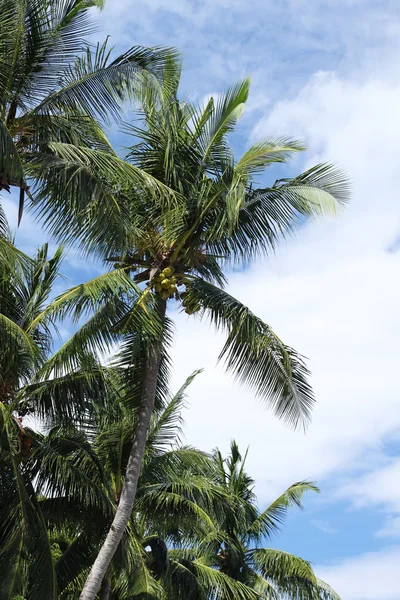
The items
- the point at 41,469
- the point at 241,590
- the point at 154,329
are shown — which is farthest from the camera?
the point at 241,590

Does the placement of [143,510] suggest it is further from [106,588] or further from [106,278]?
[106,278]

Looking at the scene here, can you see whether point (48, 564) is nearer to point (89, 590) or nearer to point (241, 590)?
point (89, 590)

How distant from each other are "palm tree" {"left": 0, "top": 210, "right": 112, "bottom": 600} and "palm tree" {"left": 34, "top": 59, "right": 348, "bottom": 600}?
67 cm

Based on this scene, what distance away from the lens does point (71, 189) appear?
10375 mm

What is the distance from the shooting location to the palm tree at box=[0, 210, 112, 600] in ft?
34.8

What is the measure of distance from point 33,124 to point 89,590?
19.2 feet

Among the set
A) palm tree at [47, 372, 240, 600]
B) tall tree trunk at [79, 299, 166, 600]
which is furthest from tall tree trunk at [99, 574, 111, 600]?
tall tree trunk at [79, 299, 166, 600]

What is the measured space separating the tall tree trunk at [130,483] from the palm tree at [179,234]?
0.01m

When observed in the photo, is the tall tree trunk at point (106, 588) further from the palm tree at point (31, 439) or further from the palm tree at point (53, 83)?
the palm tree at point (53, 83)

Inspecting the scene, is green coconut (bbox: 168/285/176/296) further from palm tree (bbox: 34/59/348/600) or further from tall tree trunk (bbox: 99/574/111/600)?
tall tree trunk (bbox: 99/574/111/600)

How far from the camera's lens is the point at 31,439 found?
1212 centimetres

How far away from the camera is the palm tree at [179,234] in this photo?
10.9 meters

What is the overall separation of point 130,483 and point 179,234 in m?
3.51

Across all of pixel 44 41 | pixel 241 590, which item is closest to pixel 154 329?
pixel 44 41
